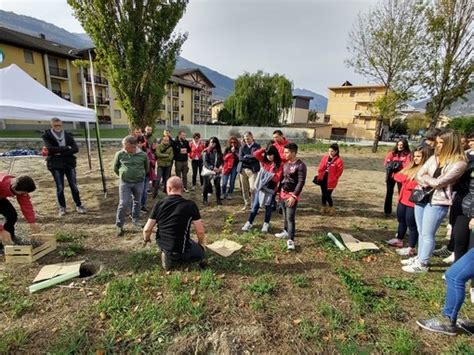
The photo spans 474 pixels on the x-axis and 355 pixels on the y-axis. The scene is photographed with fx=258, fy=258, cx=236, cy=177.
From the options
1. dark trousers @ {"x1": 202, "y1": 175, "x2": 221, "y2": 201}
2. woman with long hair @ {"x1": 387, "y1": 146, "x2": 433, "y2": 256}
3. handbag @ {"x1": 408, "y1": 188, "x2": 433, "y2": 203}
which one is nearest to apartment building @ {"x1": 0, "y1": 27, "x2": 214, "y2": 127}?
dark trousers @ {"x1": 202, "y1": 175, "x2": 221, "y2": 201}

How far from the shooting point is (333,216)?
627 centimetres

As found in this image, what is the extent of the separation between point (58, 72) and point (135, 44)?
31.3 metres

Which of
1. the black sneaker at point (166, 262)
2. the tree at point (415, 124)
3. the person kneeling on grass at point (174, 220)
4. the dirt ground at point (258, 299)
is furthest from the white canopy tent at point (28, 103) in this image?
the tree at point (415, 124)

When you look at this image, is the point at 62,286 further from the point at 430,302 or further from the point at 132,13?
the point at 132,13

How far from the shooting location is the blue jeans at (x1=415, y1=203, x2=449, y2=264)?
3.40 meters

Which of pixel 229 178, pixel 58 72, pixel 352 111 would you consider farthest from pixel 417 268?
pixel 352 111

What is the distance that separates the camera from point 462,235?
3.22m

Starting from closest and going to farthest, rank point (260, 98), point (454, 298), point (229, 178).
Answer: point (454, 298) < point (229, 178) < point (260, 98)

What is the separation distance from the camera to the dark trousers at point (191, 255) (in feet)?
11.6

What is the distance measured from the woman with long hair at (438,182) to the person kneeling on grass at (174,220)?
3069 millimetres

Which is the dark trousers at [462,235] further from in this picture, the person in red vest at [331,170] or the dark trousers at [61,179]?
the dark trousers at [61,179]

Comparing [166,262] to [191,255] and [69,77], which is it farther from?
[69,77]

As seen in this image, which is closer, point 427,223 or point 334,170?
point 427,223

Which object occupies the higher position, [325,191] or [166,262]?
[325,191]
